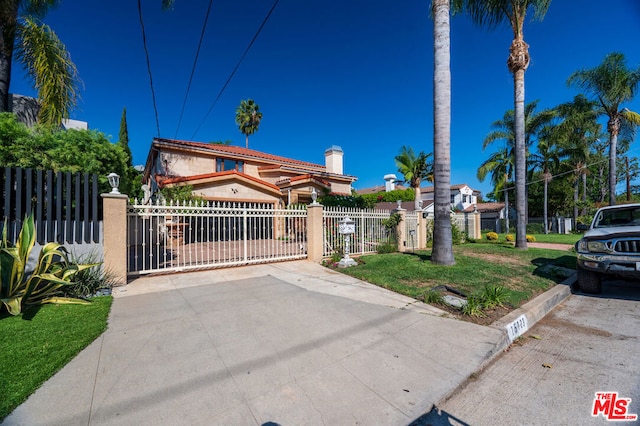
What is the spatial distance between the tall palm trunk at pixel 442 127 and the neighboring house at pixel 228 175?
975 cm

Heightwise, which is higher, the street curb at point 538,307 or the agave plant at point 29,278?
the agave plant at point 29,278

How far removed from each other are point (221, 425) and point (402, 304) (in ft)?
11.7

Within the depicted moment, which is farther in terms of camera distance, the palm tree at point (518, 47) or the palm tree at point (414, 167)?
the palm tree at point (414, 167)

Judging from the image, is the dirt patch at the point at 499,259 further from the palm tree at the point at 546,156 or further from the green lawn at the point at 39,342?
the palm tree at the point at 546,156

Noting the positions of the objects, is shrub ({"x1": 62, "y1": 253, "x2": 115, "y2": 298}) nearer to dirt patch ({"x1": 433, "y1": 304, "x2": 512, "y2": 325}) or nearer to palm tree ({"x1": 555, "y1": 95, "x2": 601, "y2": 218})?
dirt patch ({"x1": 433, "y1": 304, "x2": 512, "y2": 325})

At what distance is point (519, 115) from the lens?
12086mm

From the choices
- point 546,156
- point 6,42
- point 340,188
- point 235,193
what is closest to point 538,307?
point 235,193

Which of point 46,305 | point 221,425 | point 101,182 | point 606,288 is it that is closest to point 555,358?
point 221,425

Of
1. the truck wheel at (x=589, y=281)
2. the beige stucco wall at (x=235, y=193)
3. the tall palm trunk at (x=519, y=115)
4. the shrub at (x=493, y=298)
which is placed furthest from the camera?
the beige stucco wall at (x=235, y=193)

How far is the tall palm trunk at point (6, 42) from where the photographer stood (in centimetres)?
730

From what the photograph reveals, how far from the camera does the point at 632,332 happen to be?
3.88m

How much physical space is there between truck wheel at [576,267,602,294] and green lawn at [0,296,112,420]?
358 inches

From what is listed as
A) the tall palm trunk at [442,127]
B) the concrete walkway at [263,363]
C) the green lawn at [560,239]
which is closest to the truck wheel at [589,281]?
the tall palm trunk at [442,127]

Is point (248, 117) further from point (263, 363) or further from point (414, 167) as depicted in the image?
point (263, 363)
